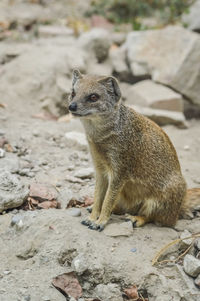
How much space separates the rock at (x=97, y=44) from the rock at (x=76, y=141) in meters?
2.83

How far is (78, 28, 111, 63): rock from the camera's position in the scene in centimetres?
830

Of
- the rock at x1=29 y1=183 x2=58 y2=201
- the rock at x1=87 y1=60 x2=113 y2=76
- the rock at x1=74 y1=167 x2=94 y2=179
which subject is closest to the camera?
the rock at x1=29 y1=183 x2=58 y2=201

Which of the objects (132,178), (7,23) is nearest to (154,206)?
(132,178)

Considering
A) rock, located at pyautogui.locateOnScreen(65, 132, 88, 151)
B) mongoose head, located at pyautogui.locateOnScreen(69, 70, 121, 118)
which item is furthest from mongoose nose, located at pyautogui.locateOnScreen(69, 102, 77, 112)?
rock, located at pyautogui.locateOnScreen(65, 132, 88, 151)

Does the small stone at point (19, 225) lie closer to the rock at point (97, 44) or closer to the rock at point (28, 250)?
the rock at point (28, 250)

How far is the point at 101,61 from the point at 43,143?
3237mm

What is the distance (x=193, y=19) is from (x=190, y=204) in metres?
5.60

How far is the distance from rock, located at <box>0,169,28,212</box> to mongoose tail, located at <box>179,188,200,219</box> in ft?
5.01

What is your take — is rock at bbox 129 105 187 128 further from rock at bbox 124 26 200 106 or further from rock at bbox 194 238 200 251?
rock at bbox 194 238 200 251

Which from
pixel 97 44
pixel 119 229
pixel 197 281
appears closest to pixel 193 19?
pixel 97 44

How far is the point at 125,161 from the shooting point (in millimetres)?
4035

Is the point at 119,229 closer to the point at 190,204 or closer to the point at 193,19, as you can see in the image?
the point at 190,204

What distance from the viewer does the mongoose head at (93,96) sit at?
3713 mm

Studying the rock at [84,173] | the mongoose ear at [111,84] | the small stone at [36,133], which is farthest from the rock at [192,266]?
the small stone at [36,133]
